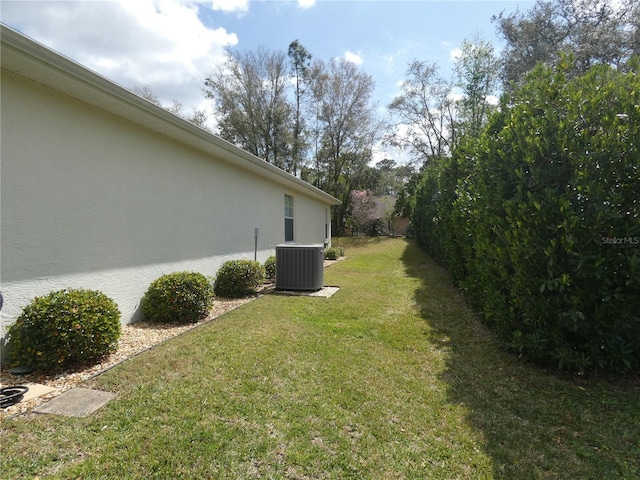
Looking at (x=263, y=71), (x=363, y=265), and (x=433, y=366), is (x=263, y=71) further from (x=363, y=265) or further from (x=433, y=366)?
(x=433, y=366)

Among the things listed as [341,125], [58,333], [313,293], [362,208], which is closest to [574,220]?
[58,333]

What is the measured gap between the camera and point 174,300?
16.1 ft

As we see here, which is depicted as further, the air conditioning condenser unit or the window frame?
the window frame

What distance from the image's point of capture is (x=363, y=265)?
1246 cm

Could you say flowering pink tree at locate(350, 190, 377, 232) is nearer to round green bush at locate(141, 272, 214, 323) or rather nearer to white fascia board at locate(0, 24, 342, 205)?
white fascia board at locate(0, 24, 342, 205)

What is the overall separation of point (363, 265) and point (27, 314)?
10332mm

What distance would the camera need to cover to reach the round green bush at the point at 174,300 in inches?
193

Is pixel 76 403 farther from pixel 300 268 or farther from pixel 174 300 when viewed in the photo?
pixel 300 268

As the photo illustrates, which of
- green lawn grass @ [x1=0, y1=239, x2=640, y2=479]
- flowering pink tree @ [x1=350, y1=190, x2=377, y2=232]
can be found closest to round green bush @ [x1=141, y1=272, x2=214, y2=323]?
green lawn grass @ [x1=0, y1=239, x2=640, y2=479]

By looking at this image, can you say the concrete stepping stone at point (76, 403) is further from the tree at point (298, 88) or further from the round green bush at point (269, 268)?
the tree at point (298, 88)

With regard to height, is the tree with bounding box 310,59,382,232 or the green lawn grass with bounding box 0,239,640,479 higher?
the tree with bounding box 310,59,382,232

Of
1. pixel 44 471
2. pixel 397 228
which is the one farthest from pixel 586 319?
pixel 397 228

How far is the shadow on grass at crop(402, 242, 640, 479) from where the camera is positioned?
6.69 feet

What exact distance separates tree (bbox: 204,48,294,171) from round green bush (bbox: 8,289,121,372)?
2342 cm
